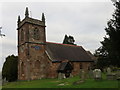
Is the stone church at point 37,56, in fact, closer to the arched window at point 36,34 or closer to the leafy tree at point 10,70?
the arched window at point 36,34

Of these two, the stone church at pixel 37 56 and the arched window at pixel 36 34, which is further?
the arched window at pixel 36 34

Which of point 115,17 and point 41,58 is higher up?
point 115,17

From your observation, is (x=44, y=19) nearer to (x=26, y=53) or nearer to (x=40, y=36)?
(x=40, y=36)

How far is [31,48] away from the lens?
89.0 ft

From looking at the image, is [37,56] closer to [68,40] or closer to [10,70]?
[10,70]

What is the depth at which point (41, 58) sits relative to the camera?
28375mm

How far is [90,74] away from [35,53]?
1318 centimetres

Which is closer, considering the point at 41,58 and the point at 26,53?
the point at 26,53

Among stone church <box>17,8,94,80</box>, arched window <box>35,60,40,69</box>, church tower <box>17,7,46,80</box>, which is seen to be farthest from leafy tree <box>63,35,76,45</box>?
arched window <box>35,60,40,69</box>

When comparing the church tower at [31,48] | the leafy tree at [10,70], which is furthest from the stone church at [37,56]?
the leafy tree at [10,70]

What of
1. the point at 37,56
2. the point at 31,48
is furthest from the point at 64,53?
the point at 31,48

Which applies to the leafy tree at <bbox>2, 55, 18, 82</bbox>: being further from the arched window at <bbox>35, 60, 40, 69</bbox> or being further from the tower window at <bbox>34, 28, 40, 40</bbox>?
the tower window at <bbox>34, 28, 40, 40</bbox>

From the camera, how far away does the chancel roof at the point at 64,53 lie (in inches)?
1158

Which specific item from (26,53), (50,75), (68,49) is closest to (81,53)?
(68,49)
